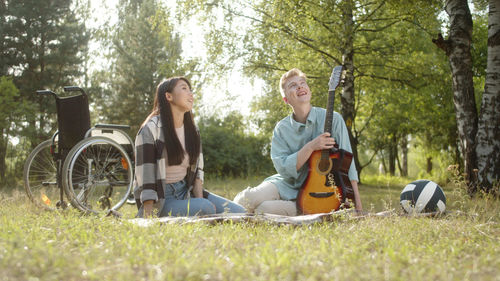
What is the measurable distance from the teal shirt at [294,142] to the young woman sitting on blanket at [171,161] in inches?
23.7

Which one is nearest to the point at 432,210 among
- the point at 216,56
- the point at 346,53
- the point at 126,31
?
the point at 346,53

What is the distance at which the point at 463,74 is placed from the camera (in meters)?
6.82

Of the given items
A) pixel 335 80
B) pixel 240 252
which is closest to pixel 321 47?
pixel 335 80

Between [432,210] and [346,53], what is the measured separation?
7.09 metres

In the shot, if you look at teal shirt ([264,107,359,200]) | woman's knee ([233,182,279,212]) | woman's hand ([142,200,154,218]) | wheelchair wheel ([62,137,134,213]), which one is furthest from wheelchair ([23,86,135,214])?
teal shirt ([264,107,359,200])

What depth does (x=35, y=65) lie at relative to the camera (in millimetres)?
15438

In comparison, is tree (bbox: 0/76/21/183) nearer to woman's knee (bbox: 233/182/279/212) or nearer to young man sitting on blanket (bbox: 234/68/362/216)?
woman's knee (bbox: 233/182/279/212)

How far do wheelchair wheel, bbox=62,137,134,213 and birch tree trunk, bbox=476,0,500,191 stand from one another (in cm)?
505

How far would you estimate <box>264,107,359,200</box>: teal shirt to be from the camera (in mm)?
4203

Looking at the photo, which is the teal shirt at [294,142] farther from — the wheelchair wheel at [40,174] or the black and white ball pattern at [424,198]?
the wheelchair wheel at [40,174]

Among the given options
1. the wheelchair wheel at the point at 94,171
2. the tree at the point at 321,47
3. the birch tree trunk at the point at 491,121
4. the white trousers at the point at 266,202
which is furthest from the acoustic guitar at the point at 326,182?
the tree at the point at 321,47

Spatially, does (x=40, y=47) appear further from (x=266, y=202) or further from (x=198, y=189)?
(x=266, y=202)

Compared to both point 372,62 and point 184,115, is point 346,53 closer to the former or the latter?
point 372,62

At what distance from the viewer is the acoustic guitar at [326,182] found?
4.00 meters
